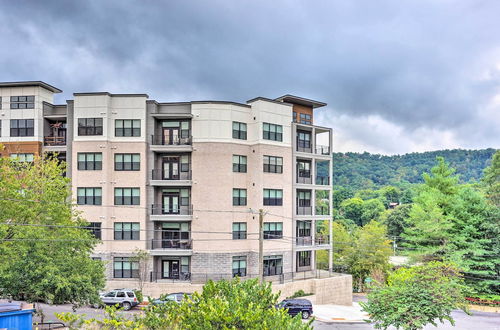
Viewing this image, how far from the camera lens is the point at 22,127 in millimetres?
37438

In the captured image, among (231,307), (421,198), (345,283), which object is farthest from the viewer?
(421,198)

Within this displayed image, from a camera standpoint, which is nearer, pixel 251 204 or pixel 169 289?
pixel 169 289

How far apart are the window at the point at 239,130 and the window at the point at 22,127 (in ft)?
60.6

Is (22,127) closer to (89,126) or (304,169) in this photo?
(89,126)

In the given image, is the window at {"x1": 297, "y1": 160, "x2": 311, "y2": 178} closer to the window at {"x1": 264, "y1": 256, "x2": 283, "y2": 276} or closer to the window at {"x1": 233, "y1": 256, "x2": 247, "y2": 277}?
the window at {"x1": 264, "y1": 256, "x2": 283, "y2": 276}

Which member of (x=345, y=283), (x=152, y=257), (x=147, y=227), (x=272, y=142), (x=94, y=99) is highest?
(x=94, y=99)

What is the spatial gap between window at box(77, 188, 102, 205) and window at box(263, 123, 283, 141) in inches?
621

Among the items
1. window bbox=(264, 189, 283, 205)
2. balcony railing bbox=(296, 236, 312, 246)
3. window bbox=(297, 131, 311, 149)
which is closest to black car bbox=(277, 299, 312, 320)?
balcony railing bbox=(296, 236, 312, 246)

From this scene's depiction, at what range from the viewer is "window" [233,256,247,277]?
119 ft

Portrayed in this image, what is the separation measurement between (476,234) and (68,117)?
42182mm

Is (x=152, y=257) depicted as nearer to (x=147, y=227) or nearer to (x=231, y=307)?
(x=147, y=227)

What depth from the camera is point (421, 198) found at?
47438mm

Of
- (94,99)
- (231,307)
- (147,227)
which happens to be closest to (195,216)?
(147,227)

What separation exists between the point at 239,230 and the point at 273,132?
380 inches
